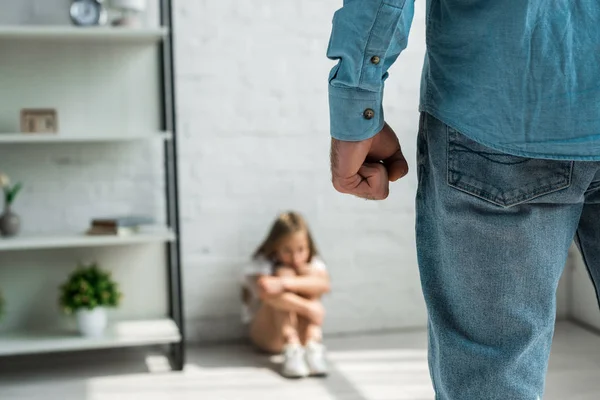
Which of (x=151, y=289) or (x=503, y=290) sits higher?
(x=503, y=290)

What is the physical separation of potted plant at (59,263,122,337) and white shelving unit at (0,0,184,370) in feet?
Answer: 0.17

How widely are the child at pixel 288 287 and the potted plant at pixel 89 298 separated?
1.59 feet

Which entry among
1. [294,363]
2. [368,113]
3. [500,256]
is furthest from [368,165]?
[294,363]

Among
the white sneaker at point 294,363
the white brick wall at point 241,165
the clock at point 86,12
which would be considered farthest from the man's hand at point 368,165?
the white brick wall at point 241,165

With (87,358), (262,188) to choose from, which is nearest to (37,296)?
(87,358)

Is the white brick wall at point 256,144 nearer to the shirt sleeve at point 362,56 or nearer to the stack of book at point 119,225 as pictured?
the stack of book at point 119,225

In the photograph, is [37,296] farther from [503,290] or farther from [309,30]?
[503,290]

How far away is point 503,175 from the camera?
2.56 ft

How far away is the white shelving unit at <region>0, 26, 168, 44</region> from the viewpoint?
260 cm

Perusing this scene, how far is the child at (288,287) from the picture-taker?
9.12ft

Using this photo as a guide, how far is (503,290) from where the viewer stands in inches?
30.7

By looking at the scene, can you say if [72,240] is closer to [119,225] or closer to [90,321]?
[119,225]

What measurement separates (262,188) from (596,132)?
2364 millimetres

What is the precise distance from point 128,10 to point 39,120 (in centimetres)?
48
